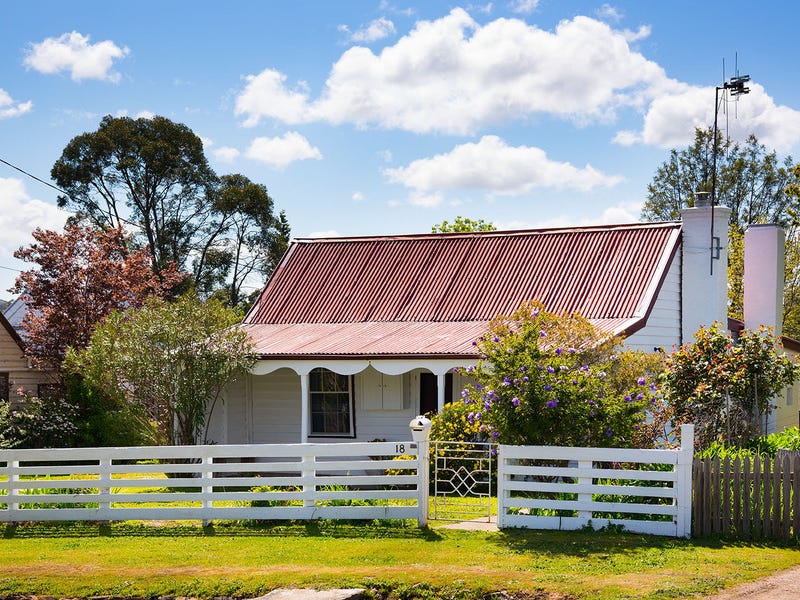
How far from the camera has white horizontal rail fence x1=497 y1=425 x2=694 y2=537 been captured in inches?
499

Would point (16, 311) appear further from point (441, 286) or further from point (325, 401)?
point (441, 286)

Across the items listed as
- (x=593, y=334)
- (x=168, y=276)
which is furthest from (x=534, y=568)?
(x=168, y=276)

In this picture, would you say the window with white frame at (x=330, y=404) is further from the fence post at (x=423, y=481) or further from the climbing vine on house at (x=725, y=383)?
the fence post at (x=423, y=481)

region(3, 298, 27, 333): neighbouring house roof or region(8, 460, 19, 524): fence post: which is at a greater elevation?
region(3, 298, 27, 333): neighbouring house roof

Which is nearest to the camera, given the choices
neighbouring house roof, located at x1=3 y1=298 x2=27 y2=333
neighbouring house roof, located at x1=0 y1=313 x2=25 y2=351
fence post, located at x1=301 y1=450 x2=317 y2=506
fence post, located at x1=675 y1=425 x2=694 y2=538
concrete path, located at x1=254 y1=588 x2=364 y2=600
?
concrete path, located at x1=254 y1=588 x2=364 y2=600

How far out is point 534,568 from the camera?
11.0 meters

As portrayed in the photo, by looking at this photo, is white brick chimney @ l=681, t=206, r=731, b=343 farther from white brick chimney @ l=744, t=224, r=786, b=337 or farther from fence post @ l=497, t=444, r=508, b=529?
fence post @ l=497, t=444, r=508, b=529

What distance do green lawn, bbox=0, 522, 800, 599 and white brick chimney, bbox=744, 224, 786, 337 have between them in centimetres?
1380

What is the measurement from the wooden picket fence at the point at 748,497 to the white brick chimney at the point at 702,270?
Answer: 10796mm

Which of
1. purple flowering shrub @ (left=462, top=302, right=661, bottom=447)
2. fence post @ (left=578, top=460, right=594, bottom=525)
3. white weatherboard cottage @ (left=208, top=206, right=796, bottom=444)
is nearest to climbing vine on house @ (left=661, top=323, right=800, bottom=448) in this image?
white weatherboard cottage @ (left=208, top=206, right=796, bottom=444)

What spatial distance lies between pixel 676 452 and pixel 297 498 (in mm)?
5049

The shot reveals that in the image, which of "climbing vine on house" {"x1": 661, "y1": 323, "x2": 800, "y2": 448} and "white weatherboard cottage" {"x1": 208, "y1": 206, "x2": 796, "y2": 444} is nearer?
"climbing vine on house" {"x1": 661, "y1": 323, "x2": 800, "y2": 448}

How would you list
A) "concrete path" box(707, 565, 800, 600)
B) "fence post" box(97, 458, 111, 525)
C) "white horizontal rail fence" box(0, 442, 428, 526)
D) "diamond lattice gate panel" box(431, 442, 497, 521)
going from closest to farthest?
"concrete path" box(707, 565, 800, 600) < "white horizontal rail fence" box(0, 442, 428, 526) < "diamond lattice gate panel" box(431, 442, 497, 521) < "fence post" box(97, 458, 111, 525)

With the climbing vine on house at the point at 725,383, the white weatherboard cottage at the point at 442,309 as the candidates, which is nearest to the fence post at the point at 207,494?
the white weatherboard cottage at the point at 442,309
